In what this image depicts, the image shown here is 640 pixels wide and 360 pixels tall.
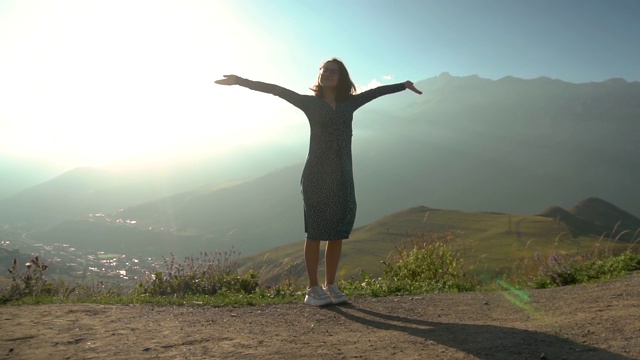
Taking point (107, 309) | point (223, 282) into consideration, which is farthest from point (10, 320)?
point (223, 282)


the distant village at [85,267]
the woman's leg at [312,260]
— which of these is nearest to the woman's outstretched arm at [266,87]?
the woman's leg at [312,260]

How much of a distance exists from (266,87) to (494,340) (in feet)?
12.4

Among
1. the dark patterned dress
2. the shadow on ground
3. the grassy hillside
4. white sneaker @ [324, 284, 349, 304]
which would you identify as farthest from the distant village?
the grassy hillside

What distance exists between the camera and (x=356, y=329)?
4.41 m

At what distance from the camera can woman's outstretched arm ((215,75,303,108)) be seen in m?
5.75

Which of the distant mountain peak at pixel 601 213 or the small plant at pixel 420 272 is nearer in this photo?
the small plant at pixel 420 272

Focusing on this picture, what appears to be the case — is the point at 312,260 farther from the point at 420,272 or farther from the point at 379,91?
the point at 420,272

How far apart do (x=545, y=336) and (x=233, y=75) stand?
433cm

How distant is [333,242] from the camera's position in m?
5.74

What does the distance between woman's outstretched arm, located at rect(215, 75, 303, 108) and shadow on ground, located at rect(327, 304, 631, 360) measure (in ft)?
8.95

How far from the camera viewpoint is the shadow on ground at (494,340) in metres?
3.35

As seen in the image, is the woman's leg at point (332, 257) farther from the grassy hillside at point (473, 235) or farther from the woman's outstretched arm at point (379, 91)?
the grassy hillside at point (473, 235)

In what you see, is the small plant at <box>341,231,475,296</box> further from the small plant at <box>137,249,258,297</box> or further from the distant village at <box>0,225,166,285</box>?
the distant village at <box>0,225,166,285</box>

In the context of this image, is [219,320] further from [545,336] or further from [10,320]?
[545,336]
